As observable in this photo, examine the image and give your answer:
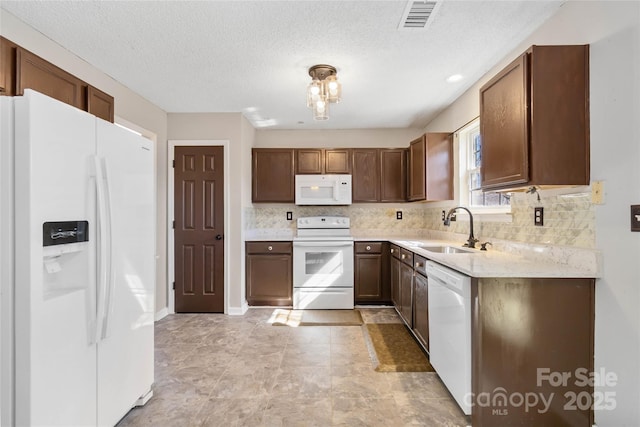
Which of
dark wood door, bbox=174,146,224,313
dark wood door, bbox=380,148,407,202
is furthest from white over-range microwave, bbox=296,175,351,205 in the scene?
dark wood door, bbox=174,146,224,313

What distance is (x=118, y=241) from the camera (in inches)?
65.3

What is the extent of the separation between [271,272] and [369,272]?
123 centimetres

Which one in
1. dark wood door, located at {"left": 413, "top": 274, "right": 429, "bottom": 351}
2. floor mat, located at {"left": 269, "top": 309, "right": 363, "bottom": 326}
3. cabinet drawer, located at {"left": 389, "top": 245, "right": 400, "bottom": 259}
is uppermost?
cabinet drawer, located at {"left": 389, "top": 245, "right": 400, "bottom": 259}

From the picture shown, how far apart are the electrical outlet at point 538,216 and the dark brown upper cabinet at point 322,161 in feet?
8.11

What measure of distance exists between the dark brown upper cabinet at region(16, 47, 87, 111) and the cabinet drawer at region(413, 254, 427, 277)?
2.87 metres

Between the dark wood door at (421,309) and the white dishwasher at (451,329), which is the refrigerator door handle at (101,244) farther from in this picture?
the dark wood door at (421,309)

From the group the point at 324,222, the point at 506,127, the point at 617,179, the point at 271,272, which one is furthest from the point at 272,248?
the point at 617,179

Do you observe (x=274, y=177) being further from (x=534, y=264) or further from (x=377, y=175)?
(x=534, y=264)

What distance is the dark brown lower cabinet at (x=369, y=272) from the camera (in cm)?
393

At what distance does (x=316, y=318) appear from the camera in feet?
11.7

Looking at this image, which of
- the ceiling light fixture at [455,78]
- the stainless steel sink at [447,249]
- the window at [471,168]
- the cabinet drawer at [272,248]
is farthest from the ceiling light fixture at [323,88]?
the cabinet drawer at [272,248]

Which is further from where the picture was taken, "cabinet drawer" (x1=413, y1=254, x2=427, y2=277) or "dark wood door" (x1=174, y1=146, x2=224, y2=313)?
"dark wood door" (x1=174, y1=146, x2=224, y2=313)

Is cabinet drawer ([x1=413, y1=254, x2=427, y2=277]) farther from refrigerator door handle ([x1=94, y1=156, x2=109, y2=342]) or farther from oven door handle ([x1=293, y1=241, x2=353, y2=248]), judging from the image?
refrigerator door handle ([x1=94, y1=156, x2=109, y2=342])

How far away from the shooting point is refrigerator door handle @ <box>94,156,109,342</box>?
1.49 metres
